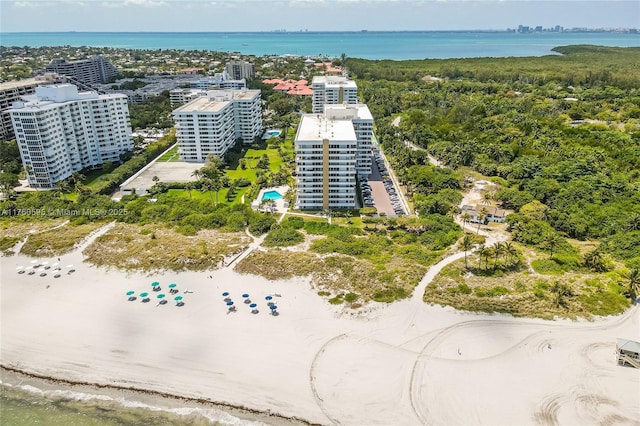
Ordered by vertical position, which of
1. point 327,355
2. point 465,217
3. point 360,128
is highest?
point 360,128

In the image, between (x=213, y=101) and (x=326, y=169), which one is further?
(x=213, y=101)

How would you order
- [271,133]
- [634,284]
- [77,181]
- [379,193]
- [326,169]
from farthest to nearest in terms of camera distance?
[271,133] < [379,193] < [77,181] < [326,169] < [634,284]

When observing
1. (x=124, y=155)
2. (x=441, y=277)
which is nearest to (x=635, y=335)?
(x=441, y=277)

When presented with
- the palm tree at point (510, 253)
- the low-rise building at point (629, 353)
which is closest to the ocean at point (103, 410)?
the low-rise building at point (629, 353)

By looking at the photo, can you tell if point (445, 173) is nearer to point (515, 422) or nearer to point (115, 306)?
point (515, 422)

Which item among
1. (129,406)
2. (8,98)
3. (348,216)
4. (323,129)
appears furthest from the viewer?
(8,98)

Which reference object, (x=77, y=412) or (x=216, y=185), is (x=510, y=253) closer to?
(x=216, y=185)

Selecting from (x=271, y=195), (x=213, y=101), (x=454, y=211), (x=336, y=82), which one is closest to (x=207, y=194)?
(x=271, y=195)
